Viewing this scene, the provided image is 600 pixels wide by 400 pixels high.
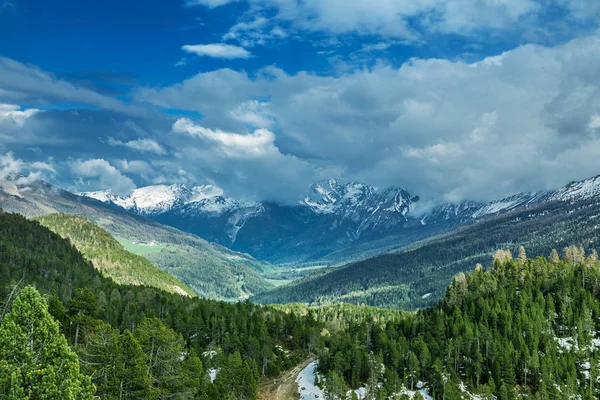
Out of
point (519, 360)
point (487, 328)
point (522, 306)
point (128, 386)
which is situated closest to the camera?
point (128, 386)

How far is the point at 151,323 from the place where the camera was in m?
82.8

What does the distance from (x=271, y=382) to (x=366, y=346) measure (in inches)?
1494

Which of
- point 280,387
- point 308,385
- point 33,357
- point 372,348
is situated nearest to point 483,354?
point 372,348

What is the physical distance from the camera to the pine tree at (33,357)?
38.4 metres

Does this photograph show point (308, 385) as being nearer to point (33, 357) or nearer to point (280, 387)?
point (280, 387)

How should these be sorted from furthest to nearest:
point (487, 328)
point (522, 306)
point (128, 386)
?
point (522, 306) → point (487, 328) → point (128, 386)

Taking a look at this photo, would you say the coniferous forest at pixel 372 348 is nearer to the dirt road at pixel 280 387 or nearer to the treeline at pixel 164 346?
the treeline at pixel 164 346

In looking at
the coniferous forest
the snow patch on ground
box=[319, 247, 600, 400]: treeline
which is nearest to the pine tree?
the coniferous forest

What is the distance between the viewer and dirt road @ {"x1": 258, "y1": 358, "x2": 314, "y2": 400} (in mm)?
145125

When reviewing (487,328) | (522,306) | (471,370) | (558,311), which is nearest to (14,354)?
(471,370)

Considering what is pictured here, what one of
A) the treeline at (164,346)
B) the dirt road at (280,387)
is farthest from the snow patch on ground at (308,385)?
the treeline at (164,346)

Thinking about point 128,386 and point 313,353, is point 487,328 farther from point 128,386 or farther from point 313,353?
point 128,386

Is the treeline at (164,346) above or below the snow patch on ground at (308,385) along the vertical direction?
above

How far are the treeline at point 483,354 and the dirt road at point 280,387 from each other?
9798 millimetres
